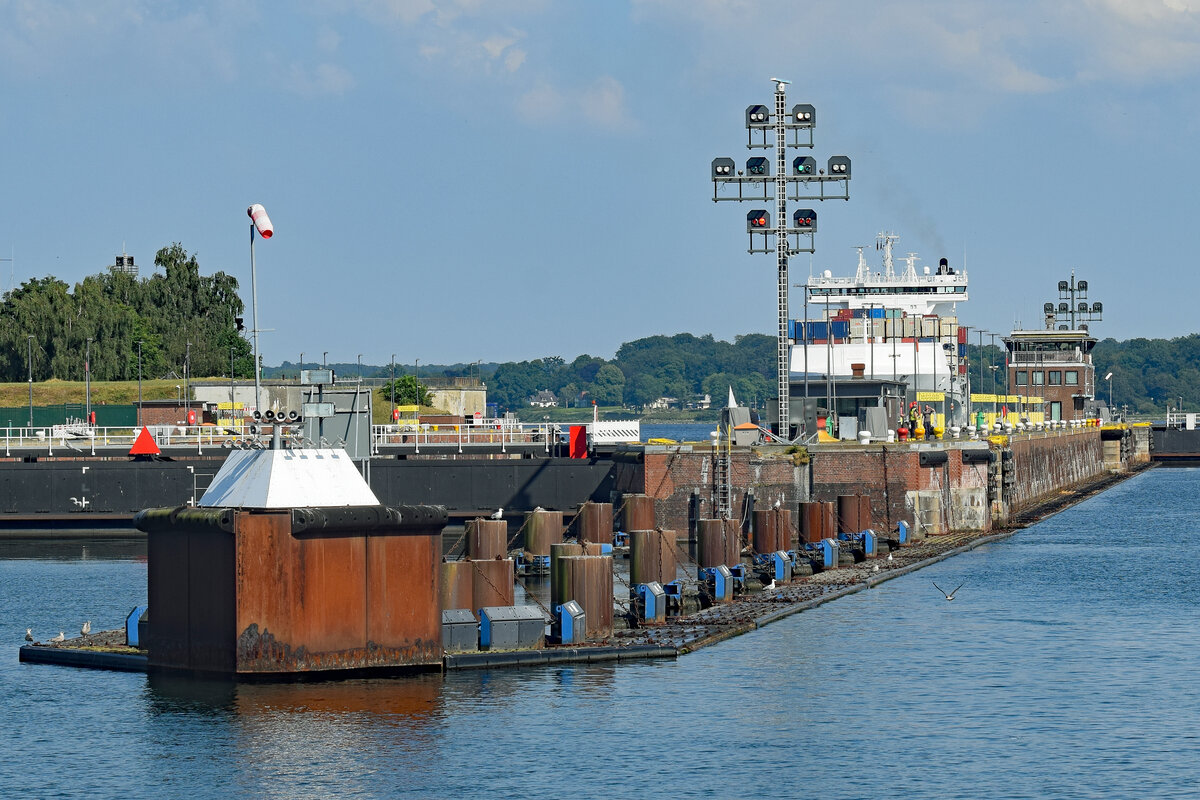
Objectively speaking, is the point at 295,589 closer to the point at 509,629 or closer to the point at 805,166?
the point at 509,629

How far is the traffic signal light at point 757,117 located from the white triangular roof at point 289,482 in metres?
41.3

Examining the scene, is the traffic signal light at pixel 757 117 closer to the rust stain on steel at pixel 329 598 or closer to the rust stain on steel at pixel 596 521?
the rust stain on steel at pixel 596 521

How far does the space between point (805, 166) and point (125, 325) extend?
320ft

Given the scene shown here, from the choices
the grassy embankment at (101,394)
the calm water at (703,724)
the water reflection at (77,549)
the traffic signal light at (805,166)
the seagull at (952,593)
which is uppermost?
the traffic signal light at (805,166)

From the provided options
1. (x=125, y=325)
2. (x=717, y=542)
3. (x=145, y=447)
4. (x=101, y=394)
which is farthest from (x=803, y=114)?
(x=125, y=325)

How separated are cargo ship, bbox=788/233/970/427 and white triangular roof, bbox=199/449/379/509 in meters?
43.9

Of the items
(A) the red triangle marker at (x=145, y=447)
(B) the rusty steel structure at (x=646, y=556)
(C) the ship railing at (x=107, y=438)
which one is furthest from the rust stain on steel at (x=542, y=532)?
(A) the red triangle marker at (x=145, y=447)

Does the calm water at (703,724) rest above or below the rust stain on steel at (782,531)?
below

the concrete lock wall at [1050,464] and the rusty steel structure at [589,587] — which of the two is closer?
the rusty steel structure at [589,587]

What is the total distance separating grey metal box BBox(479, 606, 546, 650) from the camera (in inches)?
1556

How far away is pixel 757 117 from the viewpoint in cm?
7356

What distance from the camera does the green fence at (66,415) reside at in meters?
110

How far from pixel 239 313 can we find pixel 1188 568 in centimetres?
12310

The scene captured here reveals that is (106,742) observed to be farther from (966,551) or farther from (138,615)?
(966,551)
